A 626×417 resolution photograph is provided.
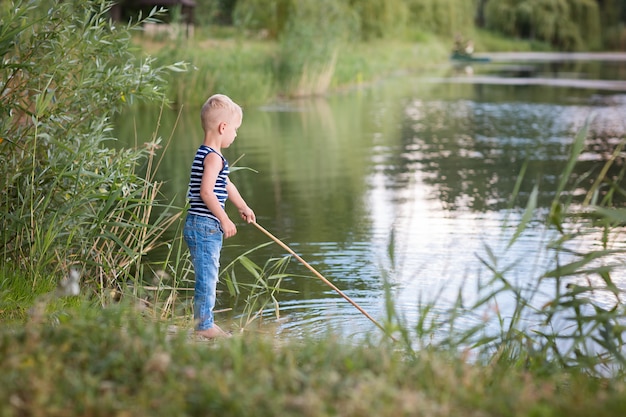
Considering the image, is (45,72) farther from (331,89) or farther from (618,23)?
(618,23)

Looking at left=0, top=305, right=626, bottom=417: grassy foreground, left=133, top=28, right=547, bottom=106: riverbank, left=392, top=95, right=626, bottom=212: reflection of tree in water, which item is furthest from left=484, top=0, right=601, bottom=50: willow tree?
left=0, top=305, right=626, bottom=417: grassy foreground

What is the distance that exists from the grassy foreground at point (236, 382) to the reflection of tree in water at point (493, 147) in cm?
378

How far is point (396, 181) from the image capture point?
34.8 ft

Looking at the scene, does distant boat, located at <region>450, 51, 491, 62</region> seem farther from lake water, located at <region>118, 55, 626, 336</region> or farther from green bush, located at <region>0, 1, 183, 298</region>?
green bush, located at <region>0, 1, 183, 298</region>

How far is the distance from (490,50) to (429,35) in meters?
12.4

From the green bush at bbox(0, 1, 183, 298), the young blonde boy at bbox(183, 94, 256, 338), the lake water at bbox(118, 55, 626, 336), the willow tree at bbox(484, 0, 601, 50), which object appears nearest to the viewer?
the young blonde boy at bbox(183, 94, 256, 338)

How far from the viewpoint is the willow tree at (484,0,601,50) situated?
49.8 m

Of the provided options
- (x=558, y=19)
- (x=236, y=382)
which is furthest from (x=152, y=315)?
(x=558, y=19)

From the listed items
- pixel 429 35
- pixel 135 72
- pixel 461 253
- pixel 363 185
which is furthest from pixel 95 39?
pixel 429 35

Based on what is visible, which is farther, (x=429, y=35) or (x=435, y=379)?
(x=429, y=35)

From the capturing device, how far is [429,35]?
4075 cm

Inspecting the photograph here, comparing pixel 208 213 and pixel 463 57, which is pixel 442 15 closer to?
pixel 463 57

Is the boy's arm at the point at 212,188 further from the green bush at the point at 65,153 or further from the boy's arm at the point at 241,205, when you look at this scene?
the green bush at the point at 65,153

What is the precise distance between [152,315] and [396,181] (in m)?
6.13
